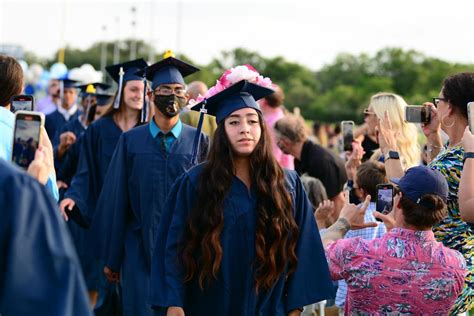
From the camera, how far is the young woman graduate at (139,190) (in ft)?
21.4

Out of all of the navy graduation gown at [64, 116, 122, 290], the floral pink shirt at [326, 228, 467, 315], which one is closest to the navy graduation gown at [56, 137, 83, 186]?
the navy graduation gown at [64, 116, 122, 290]

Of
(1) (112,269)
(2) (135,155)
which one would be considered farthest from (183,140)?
(1) (112,269)

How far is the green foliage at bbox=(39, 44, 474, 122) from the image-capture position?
76750 millimetres

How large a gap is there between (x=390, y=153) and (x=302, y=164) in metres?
3.03

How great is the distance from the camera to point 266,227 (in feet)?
15.7

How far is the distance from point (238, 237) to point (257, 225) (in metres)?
0.12

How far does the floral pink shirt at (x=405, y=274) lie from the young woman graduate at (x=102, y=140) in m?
3.58

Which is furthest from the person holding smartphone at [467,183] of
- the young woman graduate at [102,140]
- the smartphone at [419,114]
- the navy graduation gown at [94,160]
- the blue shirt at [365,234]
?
the navy graduation gown at [94,160]

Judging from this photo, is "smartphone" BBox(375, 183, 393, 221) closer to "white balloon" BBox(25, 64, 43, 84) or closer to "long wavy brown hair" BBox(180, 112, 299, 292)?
"long wavy brown hair" BBox(180, 112, 299, 292)

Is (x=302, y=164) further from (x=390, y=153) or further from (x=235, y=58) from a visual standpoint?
(x=235, y=58)

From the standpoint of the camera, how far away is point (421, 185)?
176 inches

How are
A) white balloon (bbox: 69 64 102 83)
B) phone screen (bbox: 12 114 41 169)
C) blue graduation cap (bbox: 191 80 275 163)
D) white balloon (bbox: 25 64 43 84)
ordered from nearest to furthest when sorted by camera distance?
phone screen (bbox: 12 114 41 169), blue graduation cap (bbox: 191 80 275 163), white balloon (bbox: 69 64 102 83), white balloon (bbox: 25 64 43 84)

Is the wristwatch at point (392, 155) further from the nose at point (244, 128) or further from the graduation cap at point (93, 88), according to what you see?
the graduation cap at point (93, 88)

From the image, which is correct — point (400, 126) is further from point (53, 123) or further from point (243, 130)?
point (53, 123)
